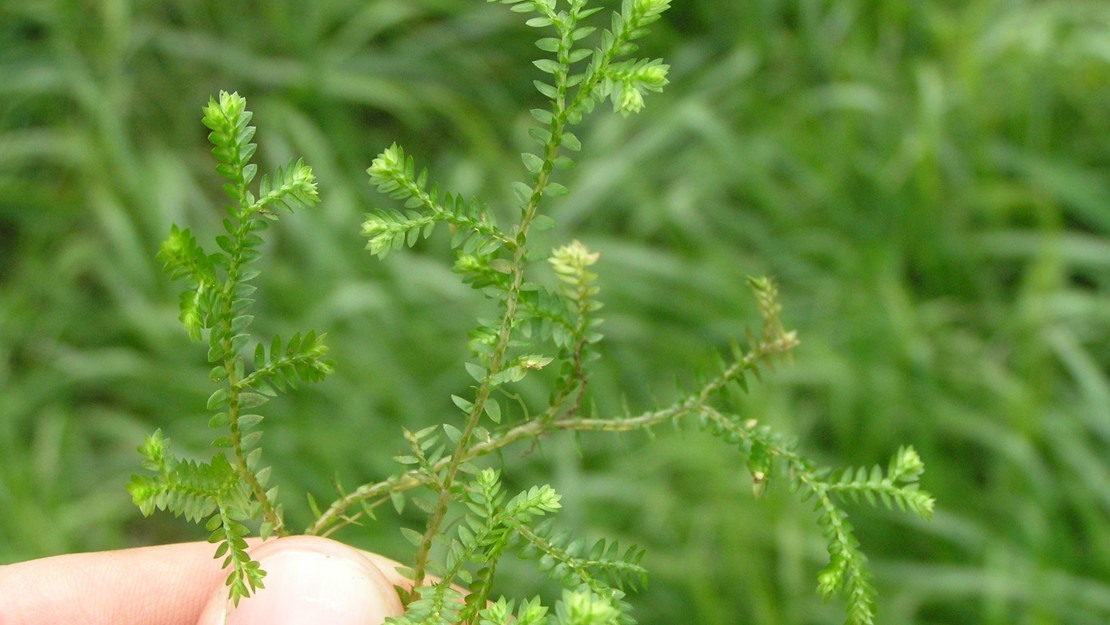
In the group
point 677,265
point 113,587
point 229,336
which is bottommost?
point 113,587

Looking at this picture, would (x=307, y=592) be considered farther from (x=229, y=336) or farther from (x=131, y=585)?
(x=131, y=585)

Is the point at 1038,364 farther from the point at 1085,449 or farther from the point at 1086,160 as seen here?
the point at 1086,160

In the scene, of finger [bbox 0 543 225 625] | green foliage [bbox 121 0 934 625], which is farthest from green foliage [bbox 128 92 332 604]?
finger [bbox 0 543 225 625]

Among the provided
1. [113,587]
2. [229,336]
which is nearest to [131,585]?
[113,587]

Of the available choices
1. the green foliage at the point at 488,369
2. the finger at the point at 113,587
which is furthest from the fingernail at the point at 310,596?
the finger at the point at 113,587

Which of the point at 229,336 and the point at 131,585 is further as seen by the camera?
the point at 131,585

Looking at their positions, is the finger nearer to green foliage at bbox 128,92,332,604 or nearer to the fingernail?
the fingernail

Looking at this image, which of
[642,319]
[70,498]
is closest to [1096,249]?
[642,319]

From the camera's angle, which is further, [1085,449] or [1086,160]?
[1086,160]
